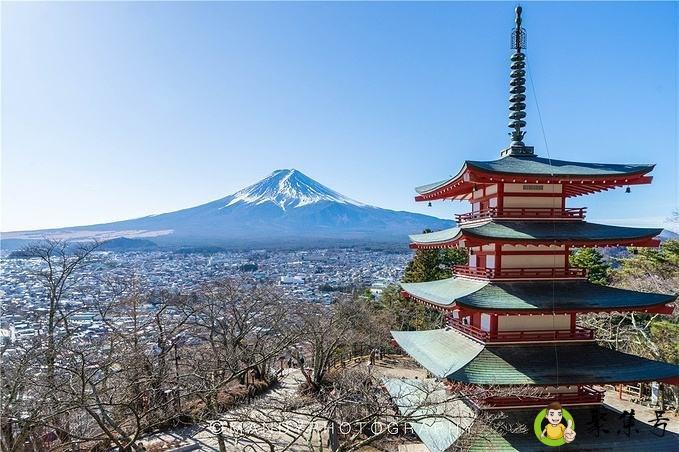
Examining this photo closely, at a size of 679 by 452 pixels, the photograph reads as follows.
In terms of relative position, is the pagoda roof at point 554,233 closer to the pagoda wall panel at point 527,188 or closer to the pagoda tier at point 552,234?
the pagoda tier at point 552,234

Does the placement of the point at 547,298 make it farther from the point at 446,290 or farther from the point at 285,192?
the point at 285,192

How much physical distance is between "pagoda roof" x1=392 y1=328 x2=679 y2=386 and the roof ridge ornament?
15.3ft

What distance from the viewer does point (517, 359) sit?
893cm

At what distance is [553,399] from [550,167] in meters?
5.03

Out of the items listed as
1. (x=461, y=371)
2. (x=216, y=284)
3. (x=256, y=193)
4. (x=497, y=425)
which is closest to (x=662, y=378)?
(x=497, y=425)

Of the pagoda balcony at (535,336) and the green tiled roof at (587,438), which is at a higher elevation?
the pagoda balcony at (535,336)

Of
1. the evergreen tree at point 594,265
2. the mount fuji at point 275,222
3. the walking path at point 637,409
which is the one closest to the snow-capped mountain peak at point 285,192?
the mount fuji at point 275,222

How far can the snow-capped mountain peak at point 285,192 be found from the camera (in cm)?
12219

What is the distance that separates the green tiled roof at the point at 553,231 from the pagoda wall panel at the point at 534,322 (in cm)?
180

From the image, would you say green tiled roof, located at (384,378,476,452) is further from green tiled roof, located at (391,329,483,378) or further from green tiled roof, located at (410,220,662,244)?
green tiled roof, located at (410,220,662,244)

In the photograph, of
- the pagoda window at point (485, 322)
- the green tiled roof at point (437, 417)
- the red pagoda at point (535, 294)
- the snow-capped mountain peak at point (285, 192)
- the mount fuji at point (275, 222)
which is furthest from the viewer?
the snow-capped mountain peak at point (285, 192)

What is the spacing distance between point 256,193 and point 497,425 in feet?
394

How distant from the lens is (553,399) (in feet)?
29.9

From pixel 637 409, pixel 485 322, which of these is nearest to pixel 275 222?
pixel 637 409
